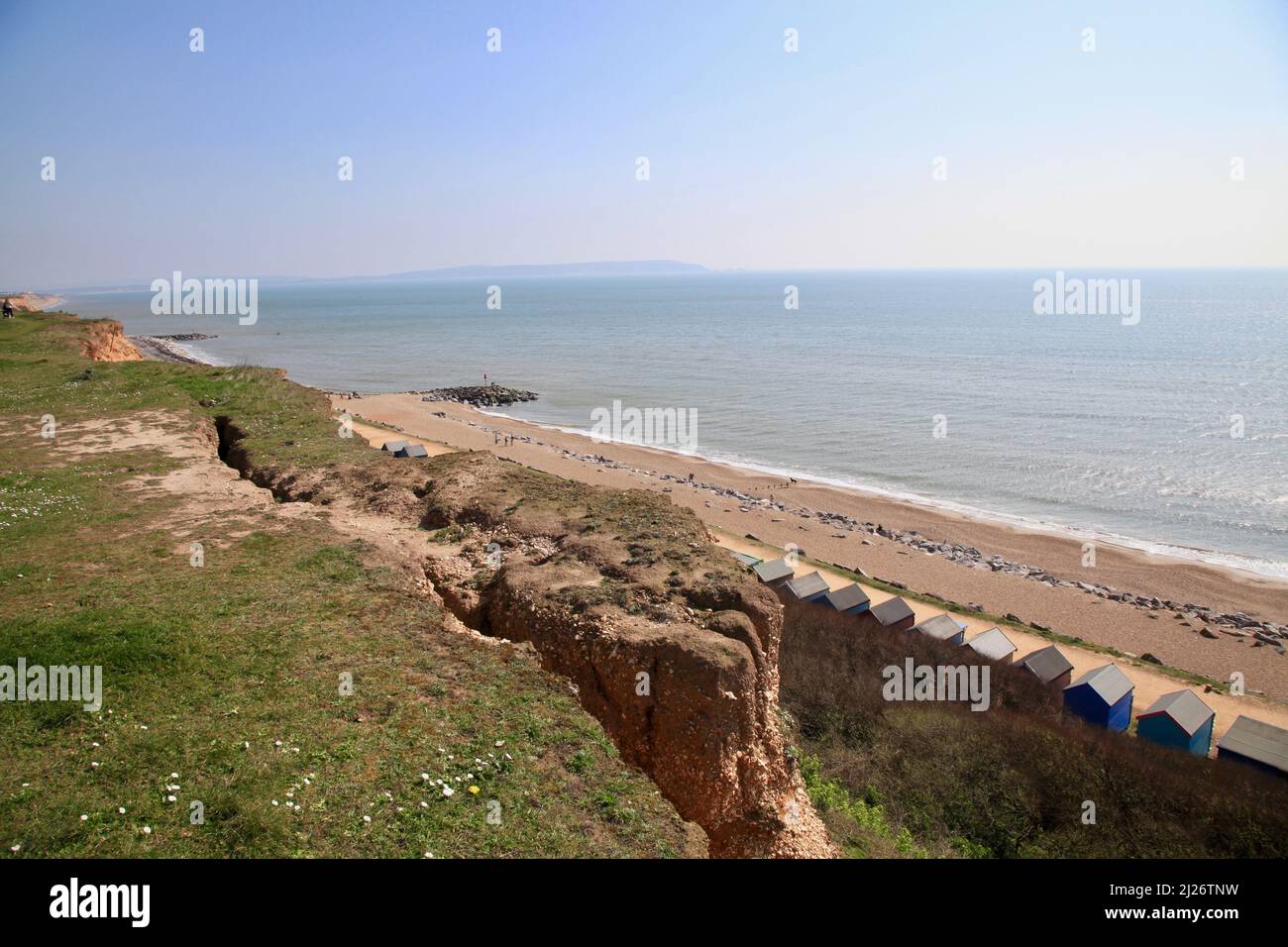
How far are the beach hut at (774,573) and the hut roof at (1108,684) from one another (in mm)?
8763

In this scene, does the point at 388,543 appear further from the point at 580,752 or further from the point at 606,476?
the point at 606,476

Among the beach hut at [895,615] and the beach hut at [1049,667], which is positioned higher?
the beach hut at [895,615]

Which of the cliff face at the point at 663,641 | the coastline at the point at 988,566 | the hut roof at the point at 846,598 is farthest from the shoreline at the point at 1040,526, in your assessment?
the cliff face at the point at 663,641

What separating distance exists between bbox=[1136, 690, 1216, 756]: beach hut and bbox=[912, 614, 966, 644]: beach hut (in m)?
4.89

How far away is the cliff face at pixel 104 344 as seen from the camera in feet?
137

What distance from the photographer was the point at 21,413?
81.3 feet

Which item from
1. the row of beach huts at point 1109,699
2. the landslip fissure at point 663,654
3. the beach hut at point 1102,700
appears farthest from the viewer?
the beach hut at point 1102,700

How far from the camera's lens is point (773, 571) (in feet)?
83.4

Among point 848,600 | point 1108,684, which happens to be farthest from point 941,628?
point 1108,684

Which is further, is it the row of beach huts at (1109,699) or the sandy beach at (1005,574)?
the sandy beach at (1005,574)

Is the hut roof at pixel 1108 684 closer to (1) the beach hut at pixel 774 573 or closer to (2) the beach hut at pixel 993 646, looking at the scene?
(2) the beach hut at pixel 993 646

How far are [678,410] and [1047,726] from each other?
5186 cm

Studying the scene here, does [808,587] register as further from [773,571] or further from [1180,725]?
[1180,725]
